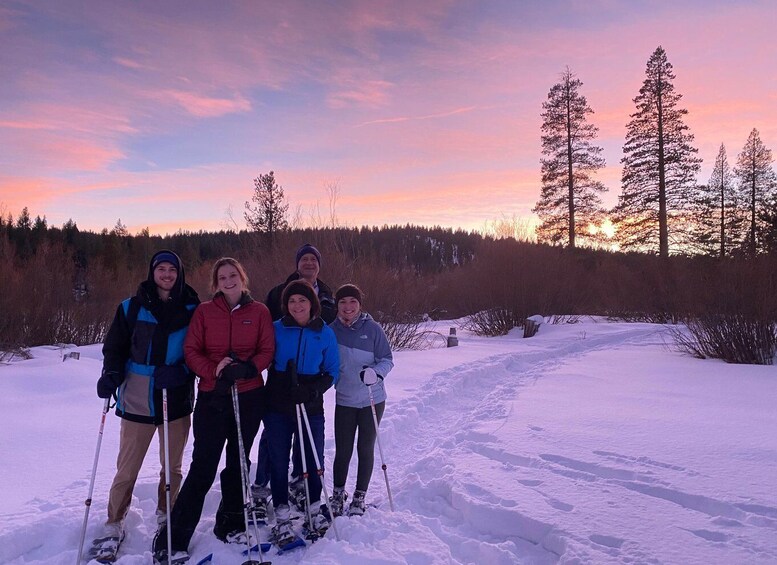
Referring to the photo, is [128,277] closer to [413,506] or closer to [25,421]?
[25,421]

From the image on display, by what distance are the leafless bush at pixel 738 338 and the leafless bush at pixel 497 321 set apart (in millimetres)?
8775

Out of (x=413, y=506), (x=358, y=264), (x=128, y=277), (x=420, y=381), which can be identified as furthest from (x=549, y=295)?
(x=413, y=506)

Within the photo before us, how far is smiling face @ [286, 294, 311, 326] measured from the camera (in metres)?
3.86

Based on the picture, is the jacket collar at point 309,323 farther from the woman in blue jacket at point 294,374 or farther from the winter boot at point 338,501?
the winter boot at point 338,501

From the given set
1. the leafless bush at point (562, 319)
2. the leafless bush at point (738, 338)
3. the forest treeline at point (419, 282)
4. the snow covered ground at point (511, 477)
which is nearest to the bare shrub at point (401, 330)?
the forest treeline at point (419, 282)

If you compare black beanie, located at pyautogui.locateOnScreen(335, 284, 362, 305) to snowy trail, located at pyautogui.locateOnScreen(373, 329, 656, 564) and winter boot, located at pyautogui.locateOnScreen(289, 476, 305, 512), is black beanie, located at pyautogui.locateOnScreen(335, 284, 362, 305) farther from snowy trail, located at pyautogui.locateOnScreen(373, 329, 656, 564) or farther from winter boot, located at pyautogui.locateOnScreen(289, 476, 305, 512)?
snowy trail, located at pyautogui.locateOnScreen(373, 329, 656, 564)

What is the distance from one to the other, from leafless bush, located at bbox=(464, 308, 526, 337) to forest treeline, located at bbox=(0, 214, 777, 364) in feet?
0.26

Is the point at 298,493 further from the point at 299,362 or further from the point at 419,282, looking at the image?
the point at 419,282

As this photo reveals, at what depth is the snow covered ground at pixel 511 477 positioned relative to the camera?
3.46m

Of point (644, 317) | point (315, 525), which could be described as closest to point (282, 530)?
point (315, 525)

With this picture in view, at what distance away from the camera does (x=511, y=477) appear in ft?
15.3

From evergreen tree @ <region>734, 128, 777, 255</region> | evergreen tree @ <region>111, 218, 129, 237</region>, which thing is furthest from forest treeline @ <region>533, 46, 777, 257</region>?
evergreen tree @ <region>111, 218, 129, 237</region>

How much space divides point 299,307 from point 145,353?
3.64 ft

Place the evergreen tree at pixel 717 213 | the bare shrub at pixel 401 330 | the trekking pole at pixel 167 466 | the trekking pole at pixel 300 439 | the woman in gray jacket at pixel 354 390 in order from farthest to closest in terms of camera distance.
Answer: the evergreen tree at pixel 717 213 → the bare shrub at pixel 401 330 → the woman in gray jacket at pixel 354 390 → the trekking pole at pixel 300 439 → the trekking pole at pixel 167 466
